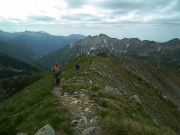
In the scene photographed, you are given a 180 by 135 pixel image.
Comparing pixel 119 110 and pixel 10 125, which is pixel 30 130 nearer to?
pixel 10 125

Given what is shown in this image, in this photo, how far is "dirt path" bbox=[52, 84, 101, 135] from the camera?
26.2 ft

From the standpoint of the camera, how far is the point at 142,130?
20.9ft

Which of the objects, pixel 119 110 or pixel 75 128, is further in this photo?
pixel 119 110

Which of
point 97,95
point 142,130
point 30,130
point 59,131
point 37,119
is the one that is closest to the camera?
point 142,130

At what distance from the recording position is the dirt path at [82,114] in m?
7.97

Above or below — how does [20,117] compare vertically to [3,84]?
above

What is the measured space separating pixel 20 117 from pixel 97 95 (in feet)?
19.3

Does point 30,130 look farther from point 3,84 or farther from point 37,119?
point 3,84

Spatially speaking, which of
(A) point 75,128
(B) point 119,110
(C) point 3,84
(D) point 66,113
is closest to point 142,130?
(A) point 75,128

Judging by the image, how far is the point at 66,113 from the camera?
10.1m

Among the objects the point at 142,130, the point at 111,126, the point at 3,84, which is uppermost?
the point at 142,130

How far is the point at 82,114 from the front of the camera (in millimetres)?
9781

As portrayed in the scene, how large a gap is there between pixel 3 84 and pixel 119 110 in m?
100

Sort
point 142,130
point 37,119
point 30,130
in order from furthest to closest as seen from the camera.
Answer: point 37,119 → point 30,130 → point 142,130
